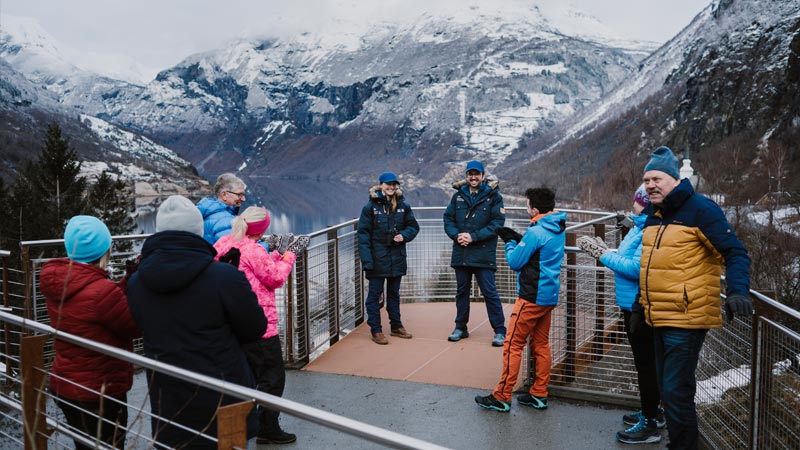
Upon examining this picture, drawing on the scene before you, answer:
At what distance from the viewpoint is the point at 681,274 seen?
3529 mm

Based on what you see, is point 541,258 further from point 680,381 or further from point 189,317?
point 189,317

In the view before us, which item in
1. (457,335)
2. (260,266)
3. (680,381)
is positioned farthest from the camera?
(457,335)

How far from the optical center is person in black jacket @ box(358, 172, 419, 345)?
6914mm

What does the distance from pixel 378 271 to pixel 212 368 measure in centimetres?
406

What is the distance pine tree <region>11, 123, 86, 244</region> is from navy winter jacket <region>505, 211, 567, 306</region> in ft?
98.0

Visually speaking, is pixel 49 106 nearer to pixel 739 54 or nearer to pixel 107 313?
pixel 739 54

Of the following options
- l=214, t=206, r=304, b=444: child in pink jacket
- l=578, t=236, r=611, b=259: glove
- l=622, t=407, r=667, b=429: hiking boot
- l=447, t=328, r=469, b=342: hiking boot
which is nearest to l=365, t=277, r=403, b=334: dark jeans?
l=447, t=328, r=469, b=342: hiking boot

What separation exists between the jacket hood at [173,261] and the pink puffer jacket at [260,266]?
46.4 inches

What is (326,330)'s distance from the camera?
712 cm

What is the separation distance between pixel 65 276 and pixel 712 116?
97724 mm

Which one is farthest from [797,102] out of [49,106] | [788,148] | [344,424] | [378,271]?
[49,106]

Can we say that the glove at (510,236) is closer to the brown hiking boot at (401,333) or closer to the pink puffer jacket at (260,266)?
the pink puffer jacket at (260,266)

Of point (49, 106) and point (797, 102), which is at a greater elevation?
point (49, 106)

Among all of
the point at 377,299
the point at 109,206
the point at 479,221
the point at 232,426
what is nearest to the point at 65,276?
the point at 232,426
